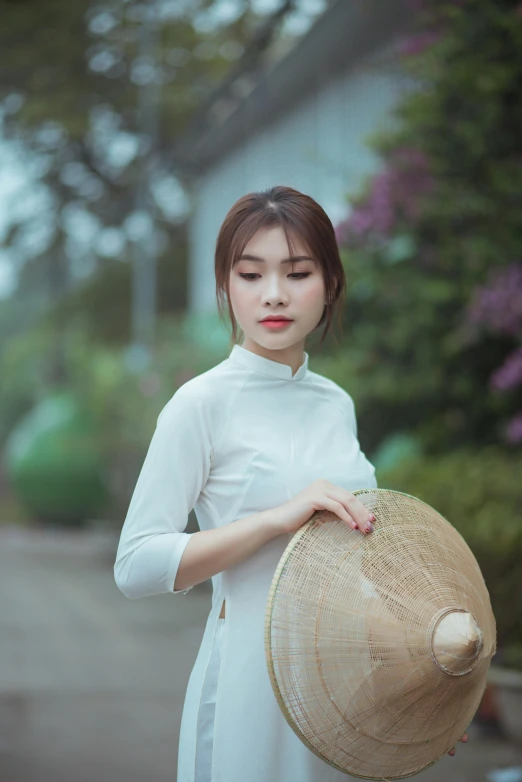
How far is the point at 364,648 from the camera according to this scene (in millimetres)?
1549

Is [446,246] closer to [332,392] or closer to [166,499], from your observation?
[332,392]

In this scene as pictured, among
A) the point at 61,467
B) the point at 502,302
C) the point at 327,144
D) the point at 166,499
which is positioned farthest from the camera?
the point at 61,467

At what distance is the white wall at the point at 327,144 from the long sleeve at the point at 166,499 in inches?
147

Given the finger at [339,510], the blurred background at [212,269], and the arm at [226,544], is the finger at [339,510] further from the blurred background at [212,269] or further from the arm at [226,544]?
the blurred background at [212,269]

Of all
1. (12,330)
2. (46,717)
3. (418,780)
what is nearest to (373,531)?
(418,780)

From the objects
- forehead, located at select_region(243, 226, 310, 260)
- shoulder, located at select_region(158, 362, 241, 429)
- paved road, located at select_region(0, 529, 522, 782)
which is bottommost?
paved road, located at select_region(0, 529, 522, 782)

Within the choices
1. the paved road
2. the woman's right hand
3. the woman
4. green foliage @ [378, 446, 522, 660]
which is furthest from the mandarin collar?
the paved road

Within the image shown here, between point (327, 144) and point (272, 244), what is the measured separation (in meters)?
7.85

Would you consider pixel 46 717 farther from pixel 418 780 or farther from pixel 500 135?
pixel 500 135

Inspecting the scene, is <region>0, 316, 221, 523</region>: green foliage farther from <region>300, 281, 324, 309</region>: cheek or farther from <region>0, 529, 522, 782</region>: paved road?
<region>300, 281, 324, 309</region>: cheek

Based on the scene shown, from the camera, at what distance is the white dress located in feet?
5.53

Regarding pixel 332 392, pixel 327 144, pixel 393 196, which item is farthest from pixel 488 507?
pixel 327 144

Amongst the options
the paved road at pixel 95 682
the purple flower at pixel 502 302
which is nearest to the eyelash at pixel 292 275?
the paved road at pixel 95 682

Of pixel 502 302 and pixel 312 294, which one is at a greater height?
pixel 502 302
